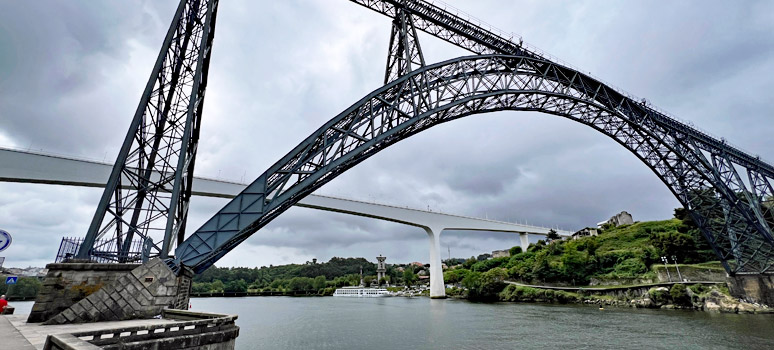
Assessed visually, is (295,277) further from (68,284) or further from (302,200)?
(68,284)

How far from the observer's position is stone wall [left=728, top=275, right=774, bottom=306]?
21.0 meters

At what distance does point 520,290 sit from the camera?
4034 centimetres

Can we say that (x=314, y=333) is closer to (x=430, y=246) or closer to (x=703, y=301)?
(x=703, y=301)

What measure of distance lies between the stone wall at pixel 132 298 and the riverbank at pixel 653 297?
32.5 metres

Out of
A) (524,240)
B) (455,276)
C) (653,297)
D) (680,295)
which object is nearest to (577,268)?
(653,297)

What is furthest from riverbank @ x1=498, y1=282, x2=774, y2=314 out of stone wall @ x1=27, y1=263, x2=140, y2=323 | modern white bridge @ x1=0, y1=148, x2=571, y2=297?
stone wall @ x1=27, y1=263, x2=140, y2=323

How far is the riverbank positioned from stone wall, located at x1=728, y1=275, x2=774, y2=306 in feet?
1.61

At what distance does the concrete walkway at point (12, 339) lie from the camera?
4820 mm

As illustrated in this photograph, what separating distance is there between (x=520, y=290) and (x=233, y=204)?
39.5 metres

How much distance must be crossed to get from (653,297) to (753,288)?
6923 millimetres

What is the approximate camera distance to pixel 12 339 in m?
5.37

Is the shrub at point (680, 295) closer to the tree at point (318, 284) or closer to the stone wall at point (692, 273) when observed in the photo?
the stone wall at point (692, 273)

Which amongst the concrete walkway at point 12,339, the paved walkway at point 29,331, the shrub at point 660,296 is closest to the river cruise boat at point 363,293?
the shrub at point 660,296

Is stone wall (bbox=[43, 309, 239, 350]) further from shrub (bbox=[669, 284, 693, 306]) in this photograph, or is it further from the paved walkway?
shrub (bbox=[669, 284, 693, 306])
